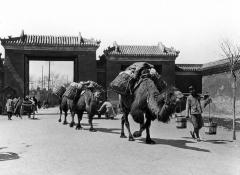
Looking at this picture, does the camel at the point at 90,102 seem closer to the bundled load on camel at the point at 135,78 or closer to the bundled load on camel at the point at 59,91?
the bundled load on camel at the point at 135,78

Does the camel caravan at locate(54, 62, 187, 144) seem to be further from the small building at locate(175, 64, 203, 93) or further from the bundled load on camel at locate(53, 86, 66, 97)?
the small building at locate(175, 64, 203, 93)

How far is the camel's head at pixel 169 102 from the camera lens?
717 cm

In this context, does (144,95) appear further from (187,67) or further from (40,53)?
(187,67)

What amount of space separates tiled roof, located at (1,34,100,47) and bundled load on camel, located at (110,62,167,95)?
16257 mm

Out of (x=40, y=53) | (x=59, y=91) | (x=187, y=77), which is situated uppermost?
(x=40, y=53)

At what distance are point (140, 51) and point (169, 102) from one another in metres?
20.9

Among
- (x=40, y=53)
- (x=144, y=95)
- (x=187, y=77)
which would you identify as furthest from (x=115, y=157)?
(x=187, y=77)

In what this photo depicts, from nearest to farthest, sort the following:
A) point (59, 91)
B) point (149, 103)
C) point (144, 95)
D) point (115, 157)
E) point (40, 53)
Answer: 1. point (115, 157)
2. point (149, 103)
3. point (144, 95)
4. point (59, 91)
5. point (40, 53)

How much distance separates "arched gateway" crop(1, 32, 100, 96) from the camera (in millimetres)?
24969

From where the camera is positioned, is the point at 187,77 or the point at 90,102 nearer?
the point at 90,102

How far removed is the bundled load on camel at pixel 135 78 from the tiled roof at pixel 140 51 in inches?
690

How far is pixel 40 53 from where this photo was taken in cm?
2505

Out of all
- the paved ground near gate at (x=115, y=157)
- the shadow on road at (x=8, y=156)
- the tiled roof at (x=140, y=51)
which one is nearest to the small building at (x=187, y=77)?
the tiled roof at (x=140, y=51)

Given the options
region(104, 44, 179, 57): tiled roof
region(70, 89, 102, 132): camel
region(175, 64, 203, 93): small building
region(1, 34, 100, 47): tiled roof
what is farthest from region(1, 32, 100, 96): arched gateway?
region(70, 89, 102, 132): camel
